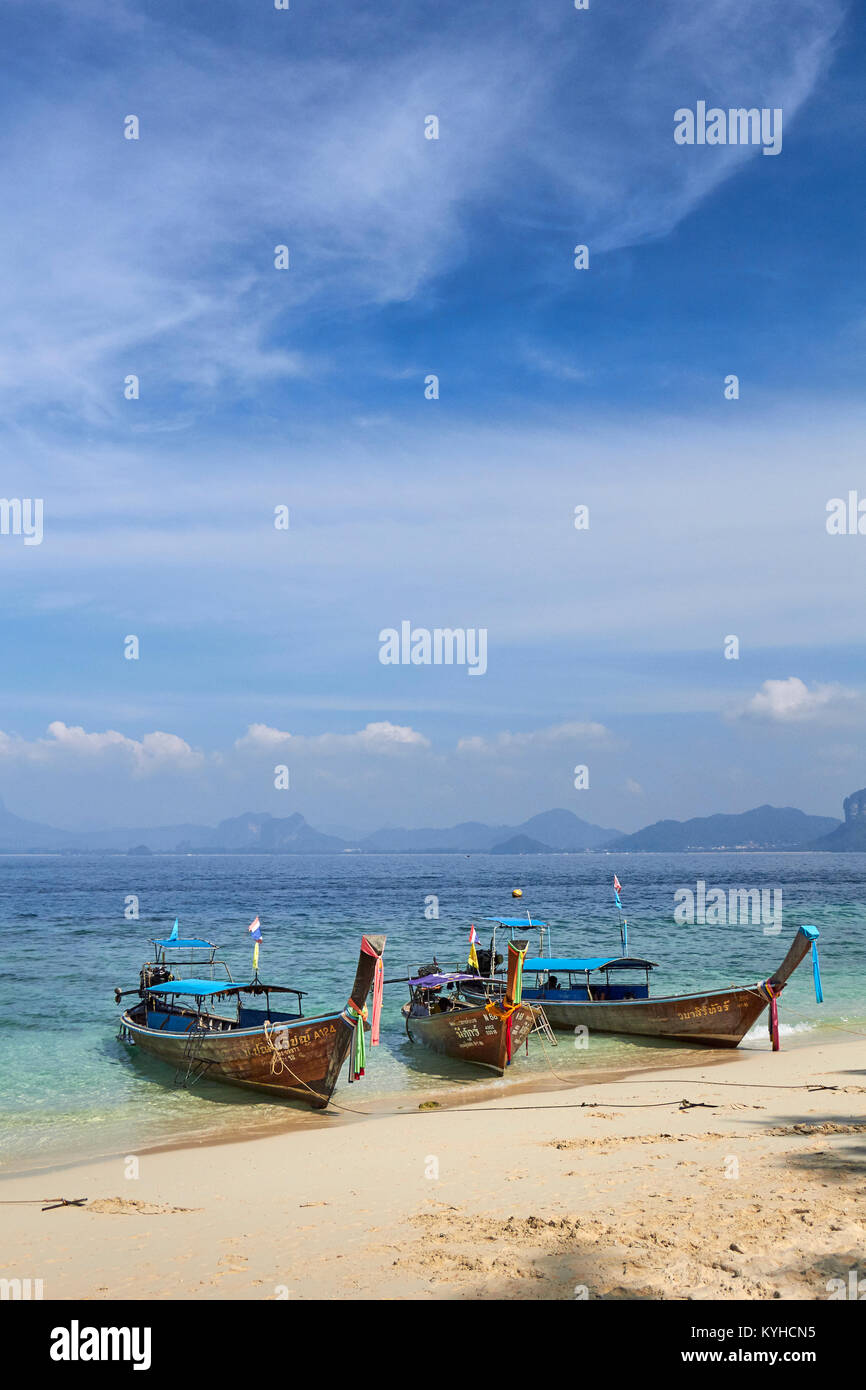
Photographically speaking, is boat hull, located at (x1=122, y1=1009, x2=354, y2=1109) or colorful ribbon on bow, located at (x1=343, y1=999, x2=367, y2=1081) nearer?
colorful ribbon on bow, located at (x1=343, y1=999, x2=367, y2=1081)

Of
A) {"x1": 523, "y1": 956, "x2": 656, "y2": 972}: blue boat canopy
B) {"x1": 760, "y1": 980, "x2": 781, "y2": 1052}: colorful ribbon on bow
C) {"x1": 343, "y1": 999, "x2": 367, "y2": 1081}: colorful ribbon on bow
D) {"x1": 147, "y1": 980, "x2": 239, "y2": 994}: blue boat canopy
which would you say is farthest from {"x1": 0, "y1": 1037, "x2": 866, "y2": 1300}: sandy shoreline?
{"x1": 523, "y1": 956, "x2": 656, "y2": 972}: blue boat canopy

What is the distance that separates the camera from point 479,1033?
68.5ft

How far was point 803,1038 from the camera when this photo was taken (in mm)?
24422

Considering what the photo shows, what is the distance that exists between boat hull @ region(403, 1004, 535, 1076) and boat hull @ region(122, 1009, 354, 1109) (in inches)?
146

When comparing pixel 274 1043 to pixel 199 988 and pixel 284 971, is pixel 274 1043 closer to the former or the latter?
pixel 199 988

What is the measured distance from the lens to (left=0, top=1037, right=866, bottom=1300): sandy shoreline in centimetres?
809

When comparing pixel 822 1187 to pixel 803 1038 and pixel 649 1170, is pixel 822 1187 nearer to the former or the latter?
pixel 649 1170

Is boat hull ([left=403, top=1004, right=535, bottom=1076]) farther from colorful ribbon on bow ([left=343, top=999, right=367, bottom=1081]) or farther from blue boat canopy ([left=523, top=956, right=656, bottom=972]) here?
colorful ribbon on bow ([left=343, top=999, right=367, bottom=1081])

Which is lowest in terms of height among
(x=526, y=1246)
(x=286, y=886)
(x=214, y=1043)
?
(x=286, y=886)

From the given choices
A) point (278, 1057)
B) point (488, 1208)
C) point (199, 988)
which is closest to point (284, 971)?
point (199, 988)

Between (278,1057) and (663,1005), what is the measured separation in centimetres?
1037

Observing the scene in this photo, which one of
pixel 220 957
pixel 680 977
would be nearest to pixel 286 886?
pixel 220 957
